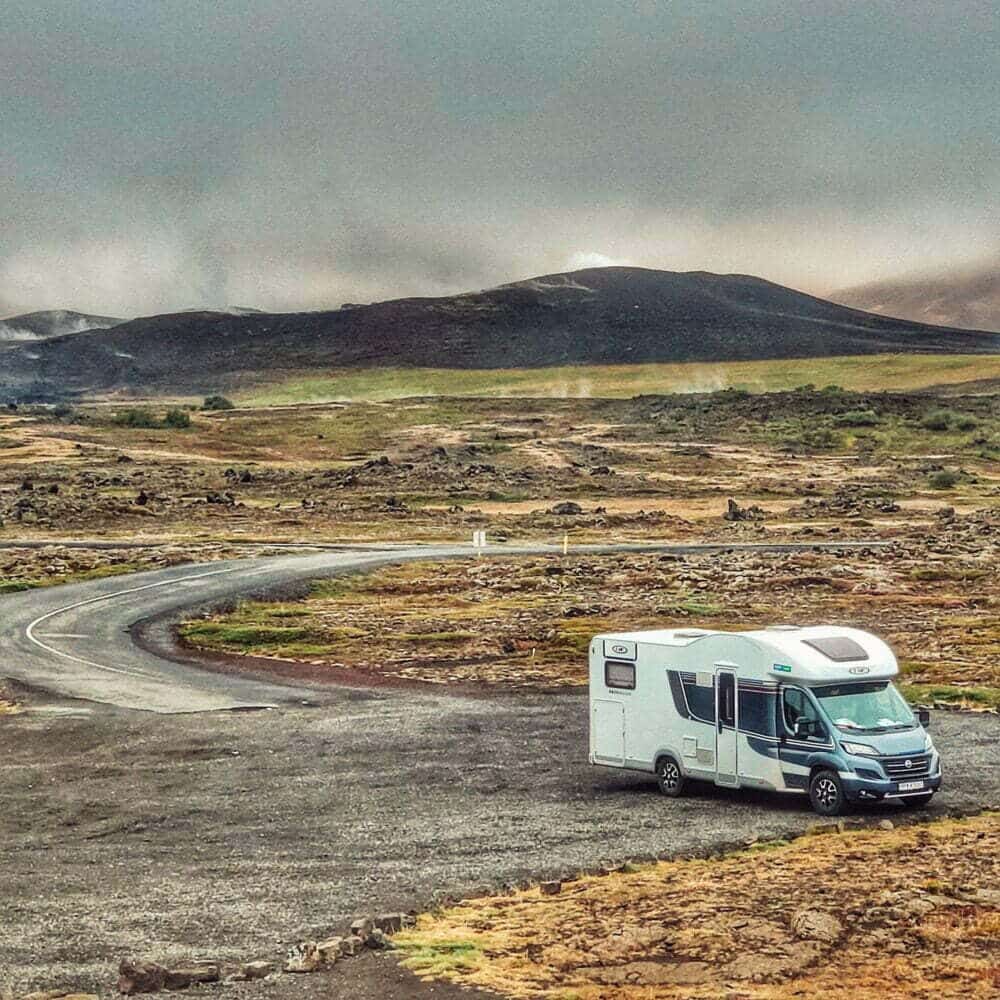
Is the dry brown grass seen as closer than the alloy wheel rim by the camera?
Yes

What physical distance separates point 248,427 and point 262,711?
145m

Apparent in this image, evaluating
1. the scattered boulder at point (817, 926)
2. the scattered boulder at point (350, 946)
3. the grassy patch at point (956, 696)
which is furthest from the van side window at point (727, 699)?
the grassy patch at point (956, 696)

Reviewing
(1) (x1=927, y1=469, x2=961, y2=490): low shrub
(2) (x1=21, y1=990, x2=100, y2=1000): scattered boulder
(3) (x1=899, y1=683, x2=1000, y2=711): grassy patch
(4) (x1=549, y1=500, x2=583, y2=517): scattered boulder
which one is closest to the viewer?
(2) (x1=21, y1=990, x2=100, y2=1000): scattered boulder

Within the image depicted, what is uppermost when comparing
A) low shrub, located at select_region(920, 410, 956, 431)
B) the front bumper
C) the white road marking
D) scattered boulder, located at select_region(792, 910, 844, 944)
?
low shrub, located at select_region(920, 410, 956, 431)

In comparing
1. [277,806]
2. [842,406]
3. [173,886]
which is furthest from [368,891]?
[842,406]

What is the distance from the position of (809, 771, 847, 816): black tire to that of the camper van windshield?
2.99 ft

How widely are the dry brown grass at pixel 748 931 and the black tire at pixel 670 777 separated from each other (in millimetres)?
5097

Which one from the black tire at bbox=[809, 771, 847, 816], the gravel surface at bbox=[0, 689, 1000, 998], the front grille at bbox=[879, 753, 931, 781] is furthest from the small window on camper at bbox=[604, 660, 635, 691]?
the front grille at bbox=[879, 753, 931, 781]

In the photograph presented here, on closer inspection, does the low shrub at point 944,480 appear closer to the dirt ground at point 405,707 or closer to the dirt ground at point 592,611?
the dirt ground at point 405,707

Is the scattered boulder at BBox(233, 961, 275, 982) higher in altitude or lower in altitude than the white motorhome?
lower

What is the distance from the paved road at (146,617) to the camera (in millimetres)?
42312

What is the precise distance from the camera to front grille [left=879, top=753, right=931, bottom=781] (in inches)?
1010

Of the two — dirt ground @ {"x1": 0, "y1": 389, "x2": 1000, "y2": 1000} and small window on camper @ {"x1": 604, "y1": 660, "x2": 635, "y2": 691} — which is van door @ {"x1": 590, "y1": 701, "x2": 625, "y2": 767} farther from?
dirt ground @ {"x1": 0, "y1": 389, "x2": 1000, "y2": 1000}

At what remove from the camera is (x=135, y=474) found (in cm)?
12912
